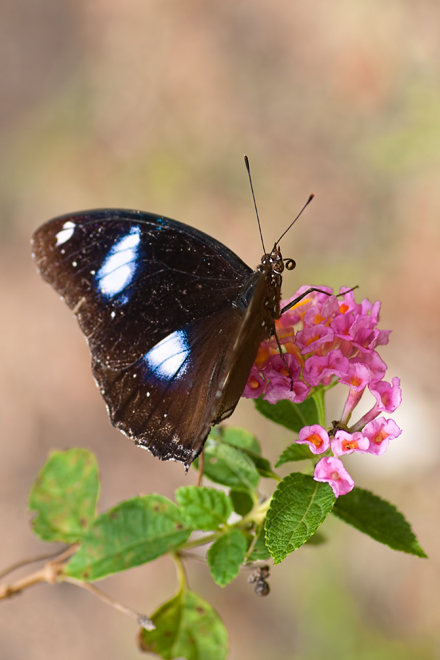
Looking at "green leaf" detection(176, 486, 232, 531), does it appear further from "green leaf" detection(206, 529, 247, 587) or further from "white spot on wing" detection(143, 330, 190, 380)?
"white spot on wing" detection(143, 330, 190, 380)

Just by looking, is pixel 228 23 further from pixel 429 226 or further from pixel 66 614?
pixel 66 614

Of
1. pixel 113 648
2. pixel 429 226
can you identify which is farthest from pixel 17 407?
pixel 429 226

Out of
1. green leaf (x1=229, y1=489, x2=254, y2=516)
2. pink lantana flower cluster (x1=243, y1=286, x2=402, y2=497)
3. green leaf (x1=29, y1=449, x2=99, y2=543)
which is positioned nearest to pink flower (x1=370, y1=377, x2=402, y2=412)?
pink lantana flower cluster (x1=243, y1=286, x2=402, y2=497)

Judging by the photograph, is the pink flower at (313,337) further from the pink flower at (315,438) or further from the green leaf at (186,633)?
the green leaf at (186,633)

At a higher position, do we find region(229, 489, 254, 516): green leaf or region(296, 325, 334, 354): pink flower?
region(296, 325, 334, 354): pink flower

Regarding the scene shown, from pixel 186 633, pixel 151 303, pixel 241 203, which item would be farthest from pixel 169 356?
pixel 241 203

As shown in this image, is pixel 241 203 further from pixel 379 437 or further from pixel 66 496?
pixel 379 437

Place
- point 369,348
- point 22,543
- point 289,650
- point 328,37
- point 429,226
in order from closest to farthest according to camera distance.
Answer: point 369,348, point 289,650, point 22,543, point 429,226, point 328,37
